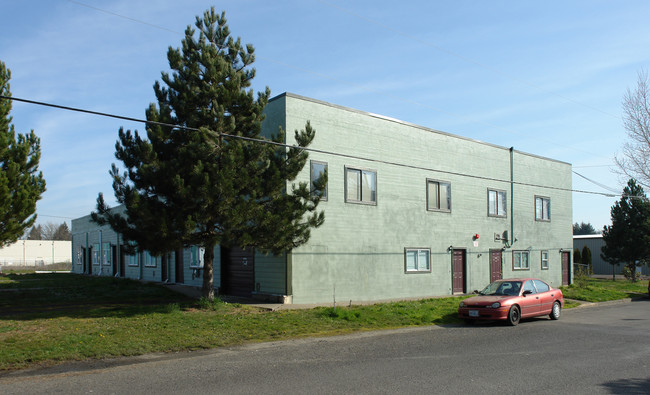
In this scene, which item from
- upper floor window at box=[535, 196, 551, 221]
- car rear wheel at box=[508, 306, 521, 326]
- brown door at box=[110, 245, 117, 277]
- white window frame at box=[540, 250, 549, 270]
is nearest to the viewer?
car rear wheel at box=[508, 306, 521, 326]

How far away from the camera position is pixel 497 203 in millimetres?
27750

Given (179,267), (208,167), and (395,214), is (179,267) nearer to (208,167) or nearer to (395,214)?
(395,214)

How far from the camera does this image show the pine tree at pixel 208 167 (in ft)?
46.6

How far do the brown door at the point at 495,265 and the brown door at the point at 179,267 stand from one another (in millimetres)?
15303

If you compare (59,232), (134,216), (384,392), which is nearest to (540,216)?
(134,216)

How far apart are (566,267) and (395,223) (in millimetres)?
16823

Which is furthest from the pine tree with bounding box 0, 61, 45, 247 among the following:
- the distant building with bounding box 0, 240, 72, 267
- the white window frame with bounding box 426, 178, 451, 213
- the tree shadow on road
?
the distant building with bounding box 0, 240, 72, 267

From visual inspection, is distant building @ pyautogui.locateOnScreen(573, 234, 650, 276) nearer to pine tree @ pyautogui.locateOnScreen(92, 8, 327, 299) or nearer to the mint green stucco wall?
the mint green stucco wall

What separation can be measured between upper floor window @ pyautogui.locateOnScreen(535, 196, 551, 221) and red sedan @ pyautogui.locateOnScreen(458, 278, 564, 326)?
13.6m

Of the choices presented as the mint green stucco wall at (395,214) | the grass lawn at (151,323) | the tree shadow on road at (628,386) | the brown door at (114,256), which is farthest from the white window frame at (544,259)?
the brown door at (114,256)

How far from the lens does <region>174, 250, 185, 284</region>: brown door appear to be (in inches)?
1002

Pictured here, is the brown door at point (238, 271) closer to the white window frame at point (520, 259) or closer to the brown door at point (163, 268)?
the brown door at point (163, 268)

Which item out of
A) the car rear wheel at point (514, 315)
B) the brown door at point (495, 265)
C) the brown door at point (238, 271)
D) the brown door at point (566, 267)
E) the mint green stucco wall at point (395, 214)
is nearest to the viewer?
the car rear wheel at point (514, 315)

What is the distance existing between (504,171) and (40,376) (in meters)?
24.3
